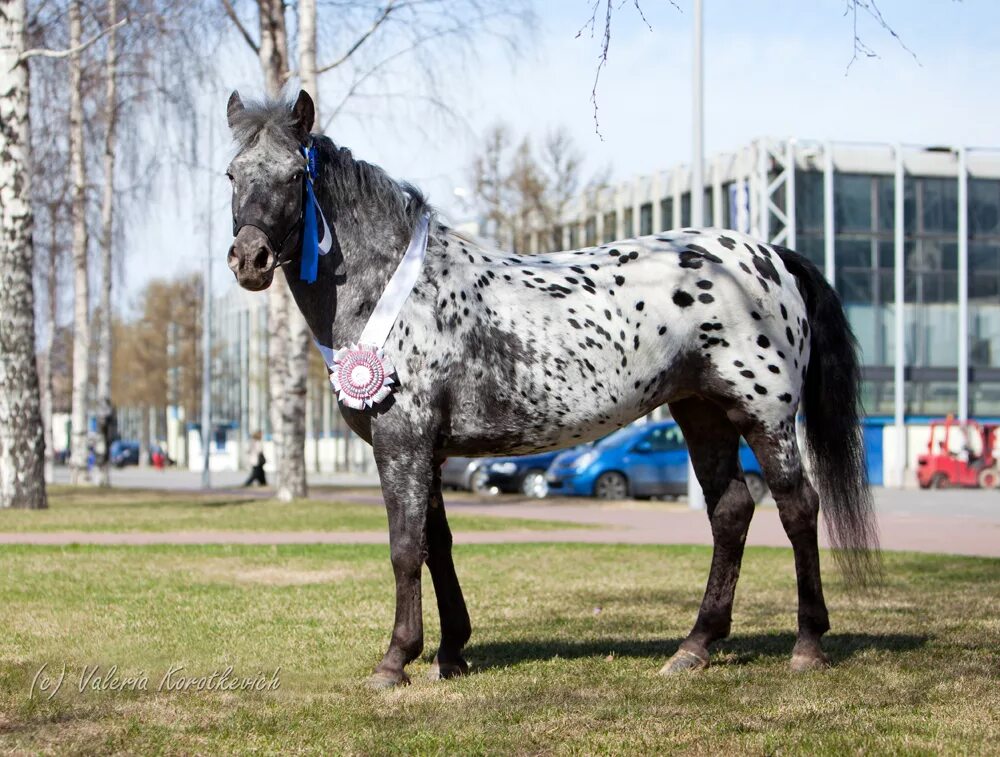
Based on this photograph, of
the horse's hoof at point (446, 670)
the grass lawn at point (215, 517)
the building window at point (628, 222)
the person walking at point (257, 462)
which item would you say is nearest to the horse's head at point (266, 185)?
the horse's hoof at point (446, 670)

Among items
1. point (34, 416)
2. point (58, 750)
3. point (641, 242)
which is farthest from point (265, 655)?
point (34, 416)

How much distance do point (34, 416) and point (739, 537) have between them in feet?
48.8

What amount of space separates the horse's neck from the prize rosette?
0.18 meters

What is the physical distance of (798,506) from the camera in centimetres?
688

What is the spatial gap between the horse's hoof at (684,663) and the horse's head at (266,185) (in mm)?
2682

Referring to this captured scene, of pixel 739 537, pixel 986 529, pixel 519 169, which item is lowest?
pixel 986 529

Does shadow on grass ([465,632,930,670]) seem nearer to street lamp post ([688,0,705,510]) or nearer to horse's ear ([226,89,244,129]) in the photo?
horse's ear ([226,89,244,129])

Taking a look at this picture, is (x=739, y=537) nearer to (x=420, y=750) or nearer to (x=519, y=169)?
(x=420, y=750)

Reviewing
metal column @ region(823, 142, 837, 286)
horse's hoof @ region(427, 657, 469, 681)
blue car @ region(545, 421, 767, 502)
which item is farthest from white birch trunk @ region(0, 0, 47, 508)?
metal column @ region(823, 142, 837, 286)

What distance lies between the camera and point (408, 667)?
22.6 feet

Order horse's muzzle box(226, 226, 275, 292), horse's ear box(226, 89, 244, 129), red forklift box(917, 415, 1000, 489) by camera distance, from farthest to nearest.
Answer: red forklift box(917, 415, 1000, 489) → horse's ear box(226, 89, 244, 129) → horse's muzzle box(226, 226, 275, 292)


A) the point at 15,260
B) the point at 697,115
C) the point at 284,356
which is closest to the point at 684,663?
the point at 15,260

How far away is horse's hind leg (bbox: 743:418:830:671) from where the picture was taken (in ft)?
22.4

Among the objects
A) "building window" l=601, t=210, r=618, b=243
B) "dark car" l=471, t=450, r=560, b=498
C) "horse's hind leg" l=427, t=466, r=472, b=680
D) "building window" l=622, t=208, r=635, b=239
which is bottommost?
"dark car" l=471, t=450, r=560, b=498
